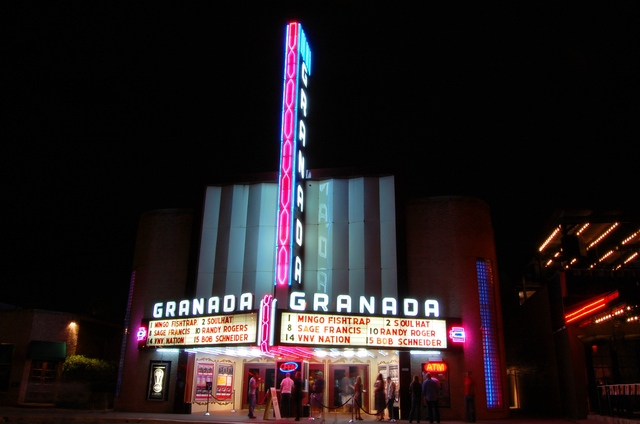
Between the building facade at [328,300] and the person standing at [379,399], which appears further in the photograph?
the building facade at [328,300]

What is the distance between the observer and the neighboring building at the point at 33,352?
25734 millimetres

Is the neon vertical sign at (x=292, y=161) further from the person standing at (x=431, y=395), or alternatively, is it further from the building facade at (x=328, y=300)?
the person standing at (x=431, y=395)

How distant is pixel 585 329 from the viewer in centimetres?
1989

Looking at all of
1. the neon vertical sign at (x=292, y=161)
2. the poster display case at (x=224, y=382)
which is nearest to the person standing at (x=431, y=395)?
the neon vertical sign at (x=292, y=161)

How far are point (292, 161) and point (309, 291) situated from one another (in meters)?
5.28

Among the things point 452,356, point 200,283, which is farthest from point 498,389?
point 200,283

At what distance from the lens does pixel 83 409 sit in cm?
2219

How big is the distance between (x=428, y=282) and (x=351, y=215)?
4.17 meters

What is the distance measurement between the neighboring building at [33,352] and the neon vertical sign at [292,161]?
1389 cm

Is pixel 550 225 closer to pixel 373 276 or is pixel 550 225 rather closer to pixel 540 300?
pixel 540 300

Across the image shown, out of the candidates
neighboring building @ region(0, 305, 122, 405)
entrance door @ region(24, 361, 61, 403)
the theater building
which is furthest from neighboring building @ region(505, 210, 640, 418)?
entrance door @ region(24, 361, 61, 403)

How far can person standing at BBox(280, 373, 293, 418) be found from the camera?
1833 cm

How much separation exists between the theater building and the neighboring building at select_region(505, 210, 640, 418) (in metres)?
2.51

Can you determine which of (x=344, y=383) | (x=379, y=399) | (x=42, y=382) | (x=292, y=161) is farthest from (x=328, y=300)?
(x=42, y=382)
